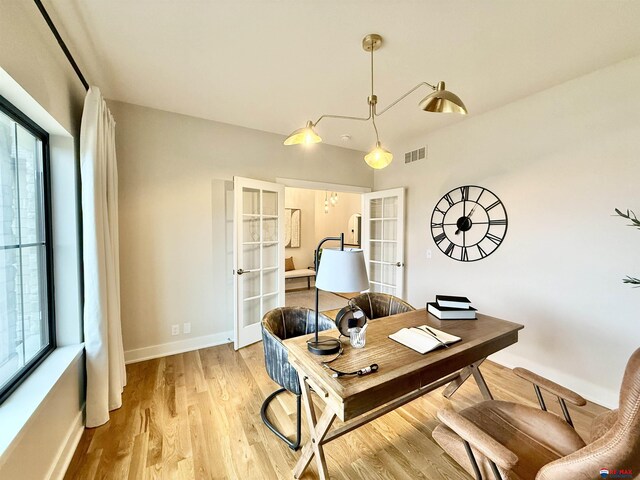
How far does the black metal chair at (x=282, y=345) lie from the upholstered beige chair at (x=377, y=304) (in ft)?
1.99

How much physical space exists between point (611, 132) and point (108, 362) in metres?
4.29

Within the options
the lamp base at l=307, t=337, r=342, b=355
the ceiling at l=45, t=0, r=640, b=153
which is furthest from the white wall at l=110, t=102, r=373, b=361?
the lamp base at l=307, t=337, r=342, b=355

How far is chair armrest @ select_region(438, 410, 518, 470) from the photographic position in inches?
35.7

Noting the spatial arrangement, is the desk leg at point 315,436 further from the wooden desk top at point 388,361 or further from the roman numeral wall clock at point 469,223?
the roman numeral wall clock at point 469,223

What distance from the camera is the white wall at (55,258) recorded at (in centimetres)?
114

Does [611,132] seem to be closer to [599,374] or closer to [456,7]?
[456,7]

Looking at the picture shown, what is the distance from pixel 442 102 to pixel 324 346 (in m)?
1.48

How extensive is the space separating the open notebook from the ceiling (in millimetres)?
1945

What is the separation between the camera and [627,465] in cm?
79

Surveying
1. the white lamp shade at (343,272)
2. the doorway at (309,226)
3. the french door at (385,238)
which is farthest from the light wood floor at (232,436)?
the doorway at (309,226)

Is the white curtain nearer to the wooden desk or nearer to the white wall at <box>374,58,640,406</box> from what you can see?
the wooden desk

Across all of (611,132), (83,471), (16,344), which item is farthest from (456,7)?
(83,471)

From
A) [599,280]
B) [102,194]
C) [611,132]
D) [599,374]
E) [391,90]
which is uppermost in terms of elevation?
[391,90]

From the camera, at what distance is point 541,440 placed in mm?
1243
